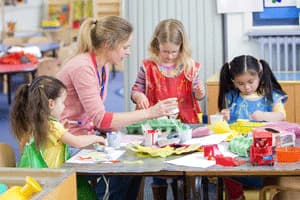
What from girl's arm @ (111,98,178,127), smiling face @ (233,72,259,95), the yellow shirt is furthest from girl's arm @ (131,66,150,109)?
the yellow shirt

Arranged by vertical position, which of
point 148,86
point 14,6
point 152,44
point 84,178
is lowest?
point 84,178

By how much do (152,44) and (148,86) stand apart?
0.27 meters

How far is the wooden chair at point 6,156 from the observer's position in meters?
3.20

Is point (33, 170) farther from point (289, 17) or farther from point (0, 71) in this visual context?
point (0, 71)

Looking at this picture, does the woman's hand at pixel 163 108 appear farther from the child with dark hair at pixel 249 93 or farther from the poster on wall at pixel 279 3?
the poster on wall at pixel 279 3

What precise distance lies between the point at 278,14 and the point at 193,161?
2.97 meters

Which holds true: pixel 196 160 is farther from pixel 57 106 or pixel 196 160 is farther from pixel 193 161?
pixel 57 106

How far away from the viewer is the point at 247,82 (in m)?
3.83

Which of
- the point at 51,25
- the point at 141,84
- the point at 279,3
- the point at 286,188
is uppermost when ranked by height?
the point at 51,25

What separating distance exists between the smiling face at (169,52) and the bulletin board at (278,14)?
1.73m

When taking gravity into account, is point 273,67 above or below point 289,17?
below

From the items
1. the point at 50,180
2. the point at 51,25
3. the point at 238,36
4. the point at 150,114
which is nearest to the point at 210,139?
the point at 150,114

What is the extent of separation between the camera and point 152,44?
4207mm

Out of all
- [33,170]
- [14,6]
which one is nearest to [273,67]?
[33,170]
